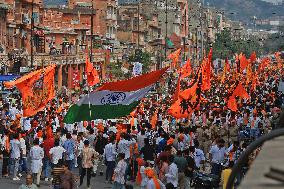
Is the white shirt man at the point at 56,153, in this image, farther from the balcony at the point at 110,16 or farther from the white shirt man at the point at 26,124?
the balcony at the point at 110,16

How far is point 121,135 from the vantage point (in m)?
17.3

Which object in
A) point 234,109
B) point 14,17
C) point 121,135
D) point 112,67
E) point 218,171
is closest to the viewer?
point 218,171

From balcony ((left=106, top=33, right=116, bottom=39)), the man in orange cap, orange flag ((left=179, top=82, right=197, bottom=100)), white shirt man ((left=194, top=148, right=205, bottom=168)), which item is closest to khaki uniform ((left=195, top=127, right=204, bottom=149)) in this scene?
orange flag ((left=179, top=82, right=197, bottom=100))

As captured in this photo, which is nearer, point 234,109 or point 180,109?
point 180,109

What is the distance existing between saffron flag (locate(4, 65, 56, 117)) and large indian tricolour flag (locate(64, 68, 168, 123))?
4852 millimetres

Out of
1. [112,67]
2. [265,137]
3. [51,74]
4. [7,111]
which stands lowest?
[112,67]

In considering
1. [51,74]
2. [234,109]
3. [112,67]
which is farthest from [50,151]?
[112,67]

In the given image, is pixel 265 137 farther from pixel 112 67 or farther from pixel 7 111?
pixel 112 67

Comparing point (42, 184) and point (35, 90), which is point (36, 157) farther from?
point (35, 90)

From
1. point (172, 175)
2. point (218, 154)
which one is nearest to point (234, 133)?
point (218, 154)

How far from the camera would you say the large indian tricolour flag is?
→ 49.9ft

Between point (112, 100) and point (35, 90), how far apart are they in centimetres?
592

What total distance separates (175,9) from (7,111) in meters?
111

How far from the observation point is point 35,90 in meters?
21.0
